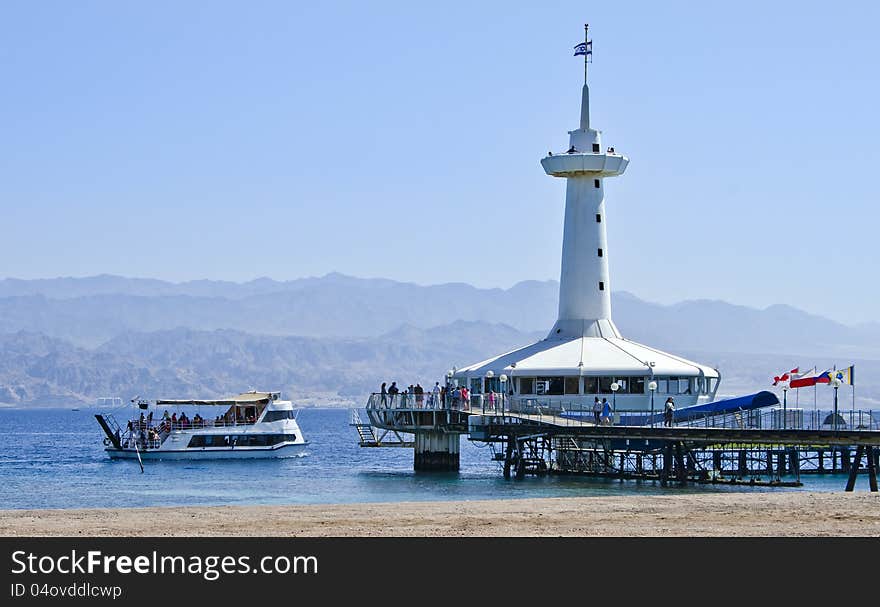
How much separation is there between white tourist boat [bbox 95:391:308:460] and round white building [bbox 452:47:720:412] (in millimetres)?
21069

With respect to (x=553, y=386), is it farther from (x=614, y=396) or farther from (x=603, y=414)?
(x=603, y=414)

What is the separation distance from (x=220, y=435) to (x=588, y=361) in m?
29.2

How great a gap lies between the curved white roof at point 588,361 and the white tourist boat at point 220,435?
21.6 m

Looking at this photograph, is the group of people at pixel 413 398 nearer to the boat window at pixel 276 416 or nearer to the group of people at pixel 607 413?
the group of people at pixel 607 413

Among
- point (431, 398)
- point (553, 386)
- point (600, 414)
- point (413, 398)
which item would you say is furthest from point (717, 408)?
point (413, 398)

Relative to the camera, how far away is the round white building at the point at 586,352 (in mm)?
69875

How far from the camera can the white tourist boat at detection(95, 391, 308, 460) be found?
297 feet

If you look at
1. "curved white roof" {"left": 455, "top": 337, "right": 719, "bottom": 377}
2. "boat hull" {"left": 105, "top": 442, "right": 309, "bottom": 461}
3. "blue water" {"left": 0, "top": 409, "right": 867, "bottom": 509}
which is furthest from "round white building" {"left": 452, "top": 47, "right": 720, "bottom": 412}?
"boat hull" {"left": 105, "top": 442, "right": 309, "bottom": 461}

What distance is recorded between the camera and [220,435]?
3607 inches

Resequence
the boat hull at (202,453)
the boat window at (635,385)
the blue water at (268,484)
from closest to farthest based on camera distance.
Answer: the blue water at (268,484) → the boat window at (635,385) → the boat hull at (202,453)

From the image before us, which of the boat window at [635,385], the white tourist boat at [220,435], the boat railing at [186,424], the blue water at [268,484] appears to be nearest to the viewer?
the blue water at [268,484]

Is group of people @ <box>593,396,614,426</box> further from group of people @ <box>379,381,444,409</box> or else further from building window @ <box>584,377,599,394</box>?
group of people @ <box>379,381,444,409</box>

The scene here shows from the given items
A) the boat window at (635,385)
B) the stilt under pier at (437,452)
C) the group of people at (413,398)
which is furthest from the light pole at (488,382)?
the boat window at (635,385)
